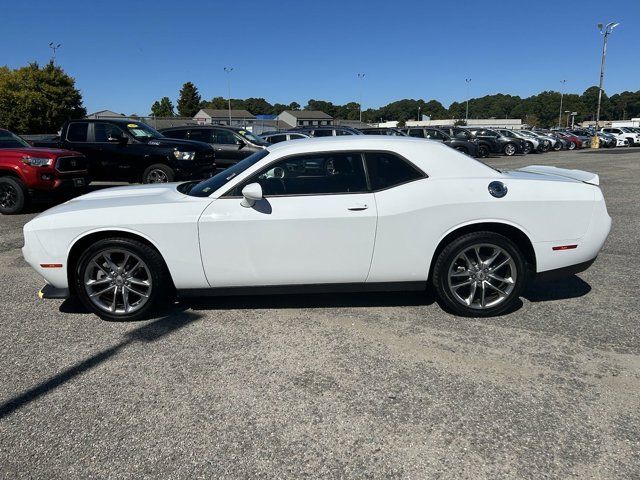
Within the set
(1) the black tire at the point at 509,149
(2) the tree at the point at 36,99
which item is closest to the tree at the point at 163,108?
(2) the tree at the point at 36,99

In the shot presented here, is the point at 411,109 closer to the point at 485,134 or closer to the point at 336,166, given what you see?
the point at 485,134

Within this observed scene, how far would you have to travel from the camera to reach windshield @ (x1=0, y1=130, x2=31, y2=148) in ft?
33.3

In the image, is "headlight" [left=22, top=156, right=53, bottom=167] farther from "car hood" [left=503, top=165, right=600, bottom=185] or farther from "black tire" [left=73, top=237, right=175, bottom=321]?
"car hood" [left=503, top=165, right=600, bottom=185]

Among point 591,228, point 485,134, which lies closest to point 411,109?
point 485,134

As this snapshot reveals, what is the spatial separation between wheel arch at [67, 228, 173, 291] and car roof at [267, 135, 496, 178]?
4.28 feet

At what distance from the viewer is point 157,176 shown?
10.7 metres

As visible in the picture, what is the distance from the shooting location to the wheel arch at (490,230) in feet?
13.1

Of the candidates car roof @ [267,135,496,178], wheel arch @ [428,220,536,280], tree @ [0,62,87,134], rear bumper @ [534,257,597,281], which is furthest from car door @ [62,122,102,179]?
tree @ [0,62,87,134]

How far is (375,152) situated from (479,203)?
955 millimetres

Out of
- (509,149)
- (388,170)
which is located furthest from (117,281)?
(509,149)

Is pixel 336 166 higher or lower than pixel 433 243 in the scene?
higher

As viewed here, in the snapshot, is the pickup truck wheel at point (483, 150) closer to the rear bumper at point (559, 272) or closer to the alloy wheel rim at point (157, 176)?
the alloy wheel rim at point (157, 176)

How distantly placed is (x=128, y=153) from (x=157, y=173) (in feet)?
2.59

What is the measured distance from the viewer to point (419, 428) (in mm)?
2658
